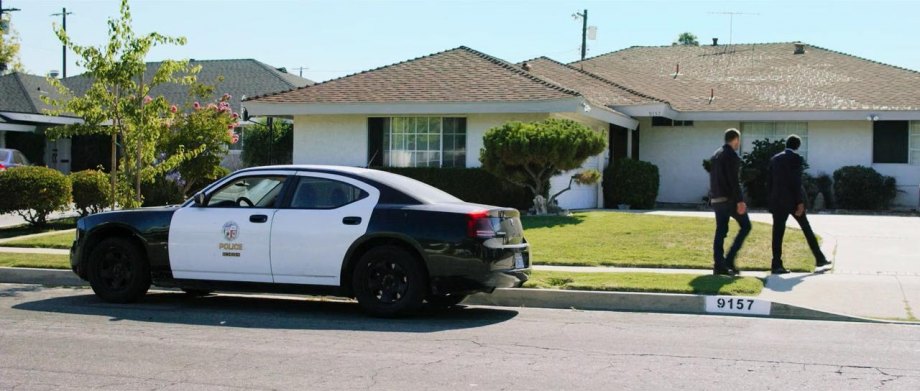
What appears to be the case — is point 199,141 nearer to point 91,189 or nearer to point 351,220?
point 91,189

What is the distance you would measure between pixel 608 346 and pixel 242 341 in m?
3.13

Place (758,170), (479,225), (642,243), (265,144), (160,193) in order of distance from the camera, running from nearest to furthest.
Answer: (479,225) → (642,243) → (160,193) → (758,170) → (265,144)

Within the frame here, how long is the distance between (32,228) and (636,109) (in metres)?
14.5

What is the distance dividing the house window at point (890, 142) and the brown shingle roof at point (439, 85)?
964cm

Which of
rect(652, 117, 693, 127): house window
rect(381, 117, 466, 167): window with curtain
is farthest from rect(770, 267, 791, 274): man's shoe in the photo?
rect(652, 117, 693, 127): house window

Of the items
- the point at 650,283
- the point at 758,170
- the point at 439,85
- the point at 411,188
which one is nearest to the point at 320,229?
the point at 411,188

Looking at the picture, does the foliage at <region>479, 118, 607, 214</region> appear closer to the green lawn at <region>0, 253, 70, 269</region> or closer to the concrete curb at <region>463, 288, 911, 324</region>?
the concrete curb at <region>463, 288, 911, 324</region>

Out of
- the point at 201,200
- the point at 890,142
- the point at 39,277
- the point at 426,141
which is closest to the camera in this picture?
the point at 201,200

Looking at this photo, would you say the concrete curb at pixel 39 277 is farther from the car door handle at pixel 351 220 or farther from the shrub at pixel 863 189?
the shrub at pixel 863 189

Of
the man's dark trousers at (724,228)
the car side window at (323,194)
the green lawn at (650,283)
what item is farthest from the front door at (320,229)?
the man's dark trousers at (724,228)

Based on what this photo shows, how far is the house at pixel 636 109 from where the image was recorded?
21984 millimetres

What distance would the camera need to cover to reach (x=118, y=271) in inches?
417

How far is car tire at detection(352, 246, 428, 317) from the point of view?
368 inches

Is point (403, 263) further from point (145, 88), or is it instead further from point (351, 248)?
point (145, 88)
